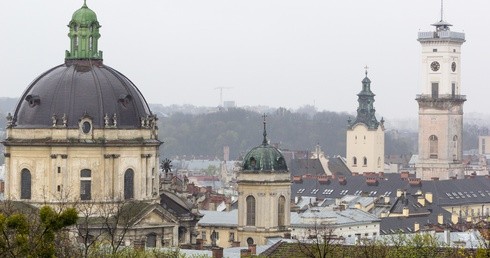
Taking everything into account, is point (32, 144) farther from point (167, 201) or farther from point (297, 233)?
point (297, 233)

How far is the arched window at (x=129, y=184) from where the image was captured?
103m

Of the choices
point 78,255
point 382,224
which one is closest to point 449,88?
point 382,224

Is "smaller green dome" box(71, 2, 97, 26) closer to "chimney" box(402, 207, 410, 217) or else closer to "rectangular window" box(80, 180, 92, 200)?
"rectangular window" box(80, 180, 92, 200)

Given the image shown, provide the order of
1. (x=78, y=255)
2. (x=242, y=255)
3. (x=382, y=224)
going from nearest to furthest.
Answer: (x=78, y=255)
(x=242, y=255)
(x=382, y=224)

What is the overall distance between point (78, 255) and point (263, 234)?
3872cm

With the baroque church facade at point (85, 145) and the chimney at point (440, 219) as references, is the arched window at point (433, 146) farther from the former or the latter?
the baroque church facade at point (85, 145)

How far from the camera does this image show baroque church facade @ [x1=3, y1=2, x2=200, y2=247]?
10181cm

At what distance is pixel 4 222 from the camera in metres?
54.0

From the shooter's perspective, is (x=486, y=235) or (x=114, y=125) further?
(x=114, y=125)

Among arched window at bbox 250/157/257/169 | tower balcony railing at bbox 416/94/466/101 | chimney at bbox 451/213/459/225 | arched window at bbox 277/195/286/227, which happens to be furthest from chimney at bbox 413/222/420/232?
tower balcony railing at bbox 416/94/466/101

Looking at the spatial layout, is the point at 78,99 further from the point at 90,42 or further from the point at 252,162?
the point at 252,162

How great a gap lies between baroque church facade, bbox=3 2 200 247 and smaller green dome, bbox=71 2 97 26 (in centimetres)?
201

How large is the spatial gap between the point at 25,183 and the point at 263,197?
15.7 m

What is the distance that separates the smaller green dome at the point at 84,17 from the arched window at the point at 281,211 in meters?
16.1
